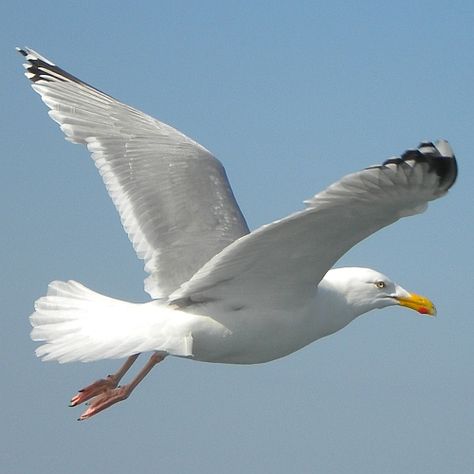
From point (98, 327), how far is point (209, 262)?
100 centimetres

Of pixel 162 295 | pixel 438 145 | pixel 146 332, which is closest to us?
pixel 438 145

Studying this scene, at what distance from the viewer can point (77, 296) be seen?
8117 millimetres

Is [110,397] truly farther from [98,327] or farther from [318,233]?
[318,233]

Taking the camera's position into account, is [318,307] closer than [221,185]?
Yes

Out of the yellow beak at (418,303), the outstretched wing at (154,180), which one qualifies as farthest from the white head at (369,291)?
the outstretched wing at (154,180)

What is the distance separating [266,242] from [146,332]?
1067mm

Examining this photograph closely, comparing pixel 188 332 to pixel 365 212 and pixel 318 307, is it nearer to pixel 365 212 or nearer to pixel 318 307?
pixel 318 307

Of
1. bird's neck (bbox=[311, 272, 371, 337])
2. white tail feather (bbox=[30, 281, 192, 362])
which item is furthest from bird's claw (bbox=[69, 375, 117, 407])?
bird's neck (bbox=[311, 272, 371, 337])

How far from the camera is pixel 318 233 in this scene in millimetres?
6750

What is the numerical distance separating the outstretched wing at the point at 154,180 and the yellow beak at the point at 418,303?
127cm

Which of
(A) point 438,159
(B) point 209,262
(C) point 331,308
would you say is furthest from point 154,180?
(A) point 438,159

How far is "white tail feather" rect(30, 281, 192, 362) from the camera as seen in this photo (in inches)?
288

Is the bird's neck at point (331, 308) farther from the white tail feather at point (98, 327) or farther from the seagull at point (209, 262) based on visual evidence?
the white tail feather at point (98, 327)

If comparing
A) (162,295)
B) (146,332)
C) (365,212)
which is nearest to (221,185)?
(162,295)
